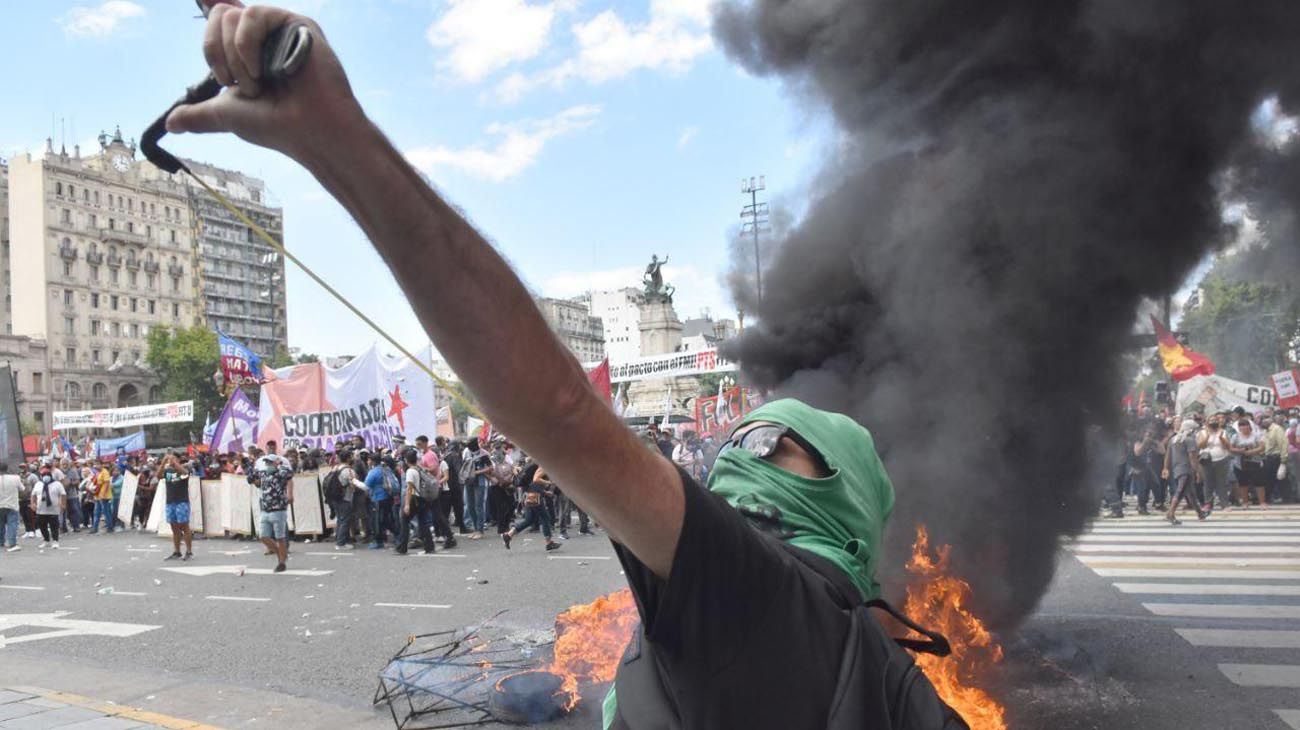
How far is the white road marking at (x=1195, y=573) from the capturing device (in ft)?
28.6

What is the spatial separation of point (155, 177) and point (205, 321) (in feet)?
54.0

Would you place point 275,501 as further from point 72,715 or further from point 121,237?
point 121,237

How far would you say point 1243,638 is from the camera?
6.40m

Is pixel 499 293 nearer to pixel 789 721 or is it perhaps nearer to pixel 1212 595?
pixel 789 721

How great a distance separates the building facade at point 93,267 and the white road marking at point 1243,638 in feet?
283

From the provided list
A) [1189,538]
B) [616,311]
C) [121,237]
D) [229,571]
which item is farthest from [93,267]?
[1189,538]

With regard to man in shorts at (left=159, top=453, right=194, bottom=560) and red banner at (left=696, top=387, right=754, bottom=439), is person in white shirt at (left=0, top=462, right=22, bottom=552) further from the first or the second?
red banner at (left=696, top=387, right=754, bottom=439)

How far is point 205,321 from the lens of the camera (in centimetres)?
10306

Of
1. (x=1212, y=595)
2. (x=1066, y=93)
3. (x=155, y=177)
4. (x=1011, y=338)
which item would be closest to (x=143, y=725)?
(x=1011, y=338)

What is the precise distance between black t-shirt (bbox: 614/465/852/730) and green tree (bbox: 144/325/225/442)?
82911mm

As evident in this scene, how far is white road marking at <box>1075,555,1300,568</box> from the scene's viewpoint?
9.35 metres

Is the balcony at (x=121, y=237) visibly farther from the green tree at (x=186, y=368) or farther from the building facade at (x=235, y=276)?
the green tree at (x=186, y=368)

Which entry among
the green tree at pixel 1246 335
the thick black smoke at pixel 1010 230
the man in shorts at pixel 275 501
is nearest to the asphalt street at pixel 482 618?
the man in shorts at pixel 275 501

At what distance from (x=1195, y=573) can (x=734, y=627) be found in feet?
31.5
